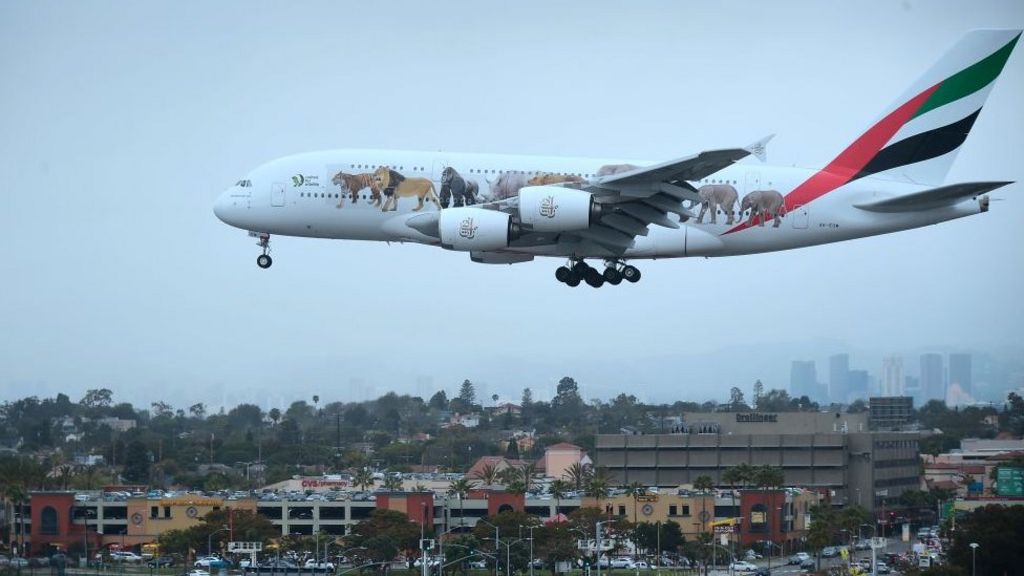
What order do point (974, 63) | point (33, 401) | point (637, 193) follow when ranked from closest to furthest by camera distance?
point (637, 193)
point (974, 63)
point (33, 401)

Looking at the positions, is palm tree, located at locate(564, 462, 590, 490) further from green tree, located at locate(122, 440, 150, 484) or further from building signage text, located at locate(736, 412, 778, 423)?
green tree, located at locate(122, 440, 150, 484)

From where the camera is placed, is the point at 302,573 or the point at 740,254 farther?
the point at 302,573

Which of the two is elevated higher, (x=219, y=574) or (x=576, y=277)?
(x=576, y=277)

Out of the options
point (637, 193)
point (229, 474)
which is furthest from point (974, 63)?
point (229, 474)

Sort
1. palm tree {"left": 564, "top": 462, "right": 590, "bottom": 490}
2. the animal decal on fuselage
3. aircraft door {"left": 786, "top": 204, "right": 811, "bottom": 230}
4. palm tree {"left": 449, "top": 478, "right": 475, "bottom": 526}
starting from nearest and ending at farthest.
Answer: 1. the animal decal on fuselage
2. aircraft door {"left": 786, "top": 204, "right": 811, "bottom": 230}
3. palm tree {"left": 449, "top": 478, "right": 475, "bottom": 526}
4. palm tree {"left": 564, "top": 462, "right": 590, "bottom": 490}

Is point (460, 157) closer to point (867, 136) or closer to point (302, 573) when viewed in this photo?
point (867, 136)

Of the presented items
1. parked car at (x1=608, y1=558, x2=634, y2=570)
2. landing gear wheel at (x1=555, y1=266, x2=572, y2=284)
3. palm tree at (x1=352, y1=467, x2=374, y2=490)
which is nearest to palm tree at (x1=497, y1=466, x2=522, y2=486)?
palm tree at (x1=352, y1=467, x2=374, y2=490)
